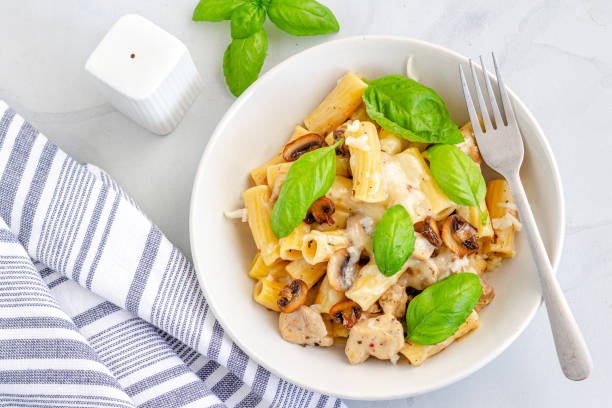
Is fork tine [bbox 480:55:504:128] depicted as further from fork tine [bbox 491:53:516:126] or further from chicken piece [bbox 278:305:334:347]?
chicken piece [bbox 278:305:334:347]

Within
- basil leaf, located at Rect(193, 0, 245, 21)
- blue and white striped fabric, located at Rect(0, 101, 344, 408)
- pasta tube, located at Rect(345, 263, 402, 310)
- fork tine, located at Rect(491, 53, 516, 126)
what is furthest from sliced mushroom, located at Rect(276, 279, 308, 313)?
basil leaf, located at Rect(193, 0, 245, 21)

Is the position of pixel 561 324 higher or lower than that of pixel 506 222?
lower

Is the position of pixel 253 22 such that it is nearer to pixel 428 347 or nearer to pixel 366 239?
pixel 366 239

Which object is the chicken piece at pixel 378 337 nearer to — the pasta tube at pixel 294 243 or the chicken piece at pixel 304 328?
the chicken piece at pixel 304 328

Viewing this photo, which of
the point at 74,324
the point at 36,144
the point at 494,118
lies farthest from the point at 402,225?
the point at 36,144

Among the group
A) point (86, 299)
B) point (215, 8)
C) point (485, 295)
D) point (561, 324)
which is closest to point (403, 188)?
point (485, 295)
